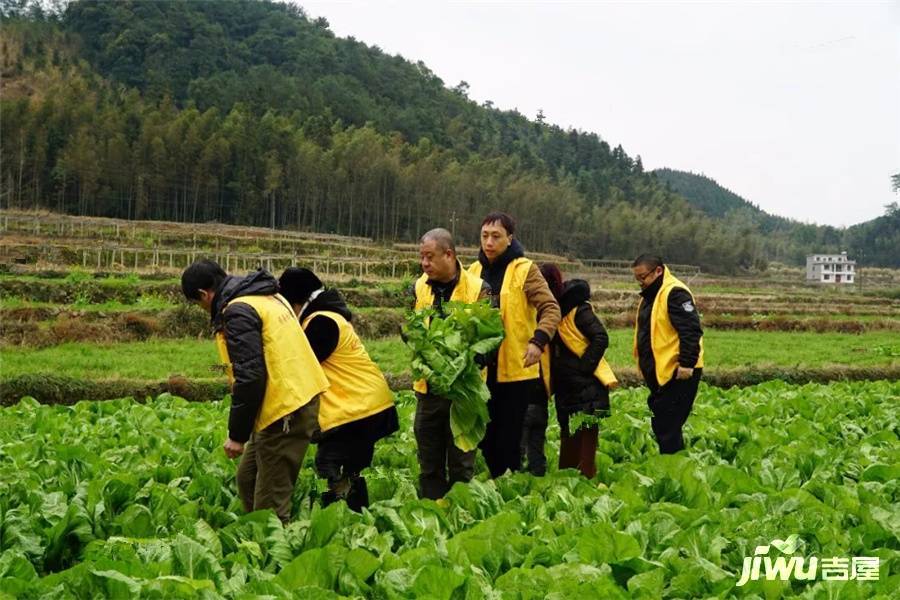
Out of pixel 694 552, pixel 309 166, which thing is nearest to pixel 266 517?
pixel 694 552

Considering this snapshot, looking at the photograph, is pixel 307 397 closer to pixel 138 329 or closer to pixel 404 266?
pixel 138 329

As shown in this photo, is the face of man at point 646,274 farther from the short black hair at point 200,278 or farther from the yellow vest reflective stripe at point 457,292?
the short black hair at point 200,278

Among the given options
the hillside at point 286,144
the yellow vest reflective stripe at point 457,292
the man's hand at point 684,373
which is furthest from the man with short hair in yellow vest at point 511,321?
the hillside at point 286,144

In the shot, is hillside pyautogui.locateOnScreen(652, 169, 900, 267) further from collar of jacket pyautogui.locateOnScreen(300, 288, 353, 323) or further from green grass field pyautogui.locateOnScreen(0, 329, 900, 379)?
collar of jacket pyautogui.locateOnScreen(300, 288, 353, 323)

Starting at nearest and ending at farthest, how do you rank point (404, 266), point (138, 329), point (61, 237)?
point (138, 329) → point (61, 237) → point (404, 266)

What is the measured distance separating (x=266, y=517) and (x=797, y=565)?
8.21 feet

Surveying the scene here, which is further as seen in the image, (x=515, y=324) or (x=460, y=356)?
(x=515, y=324)

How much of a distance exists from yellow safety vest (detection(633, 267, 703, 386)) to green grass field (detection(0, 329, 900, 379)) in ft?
31.7

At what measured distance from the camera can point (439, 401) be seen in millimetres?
4922

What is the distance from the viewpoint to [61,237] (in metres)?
31.7

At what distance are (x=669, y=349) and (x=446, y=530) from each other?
2.60m

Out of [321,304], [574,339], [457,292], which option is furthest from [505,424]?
[321,304]

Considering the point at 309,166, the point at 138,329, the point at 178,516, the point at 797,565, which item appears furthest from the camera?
the point at 309,166

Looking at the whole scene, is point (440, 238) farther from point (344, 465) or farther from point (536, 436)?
point (536, 436)
